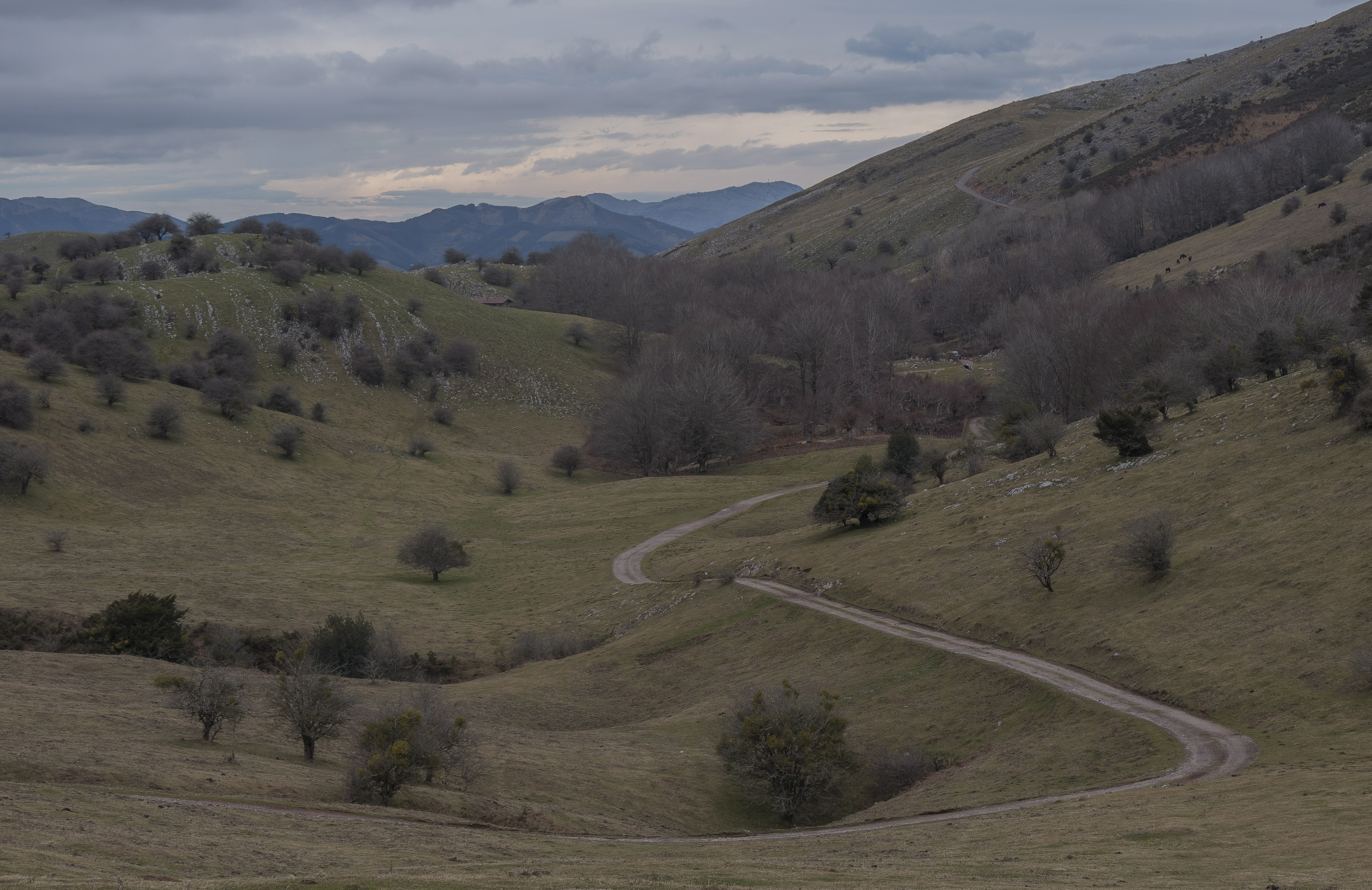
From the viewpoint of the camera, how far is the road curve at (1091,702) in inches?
778

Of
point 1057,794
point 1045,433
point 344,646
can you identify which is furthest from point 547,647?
point 1045,433

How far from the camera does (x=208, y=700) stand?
23781 millimetres

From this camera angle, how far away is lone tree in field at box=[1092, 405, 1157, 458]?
132 feet

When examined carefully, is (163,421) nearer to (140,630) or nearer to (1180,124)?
(140,630)

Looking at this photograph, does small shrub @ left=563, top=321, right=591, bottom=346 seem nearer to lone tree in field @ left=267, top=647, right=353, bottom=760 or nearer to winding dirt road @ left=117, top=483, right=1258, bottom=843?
winding dirt road @ left=117, top=483, right=1258, bottom=843

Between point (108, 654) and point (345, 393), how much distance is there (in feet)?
249

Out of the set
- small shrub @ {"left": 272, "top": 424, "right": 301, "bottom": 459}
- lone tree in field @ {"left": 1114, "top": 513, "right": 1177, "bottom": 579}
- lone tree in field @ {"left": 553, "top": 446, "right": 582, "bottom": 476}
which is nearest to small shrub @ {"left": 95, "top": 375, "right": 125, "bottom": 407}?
small shrub @ {"left": 272, "top": 424, "right": 301, "bottom": 459}

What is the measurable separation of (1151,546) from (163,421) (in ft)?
247

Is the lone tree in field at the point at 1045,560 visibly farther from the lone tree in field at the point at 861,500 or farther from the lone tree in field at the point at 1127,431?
the lone tree in field at the point at 861,500

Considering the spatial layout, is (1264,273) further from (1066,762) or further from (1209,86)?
(1209,86)

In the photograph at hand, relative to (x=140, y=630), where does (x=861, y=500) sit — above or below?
above

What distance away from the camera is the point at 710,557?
2031 inches

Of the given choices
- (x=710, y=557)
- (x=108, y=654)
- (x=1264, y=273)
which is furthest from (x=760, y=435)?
(x=108, y=654)

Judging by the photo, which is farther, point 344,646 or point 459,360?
point 459,360
